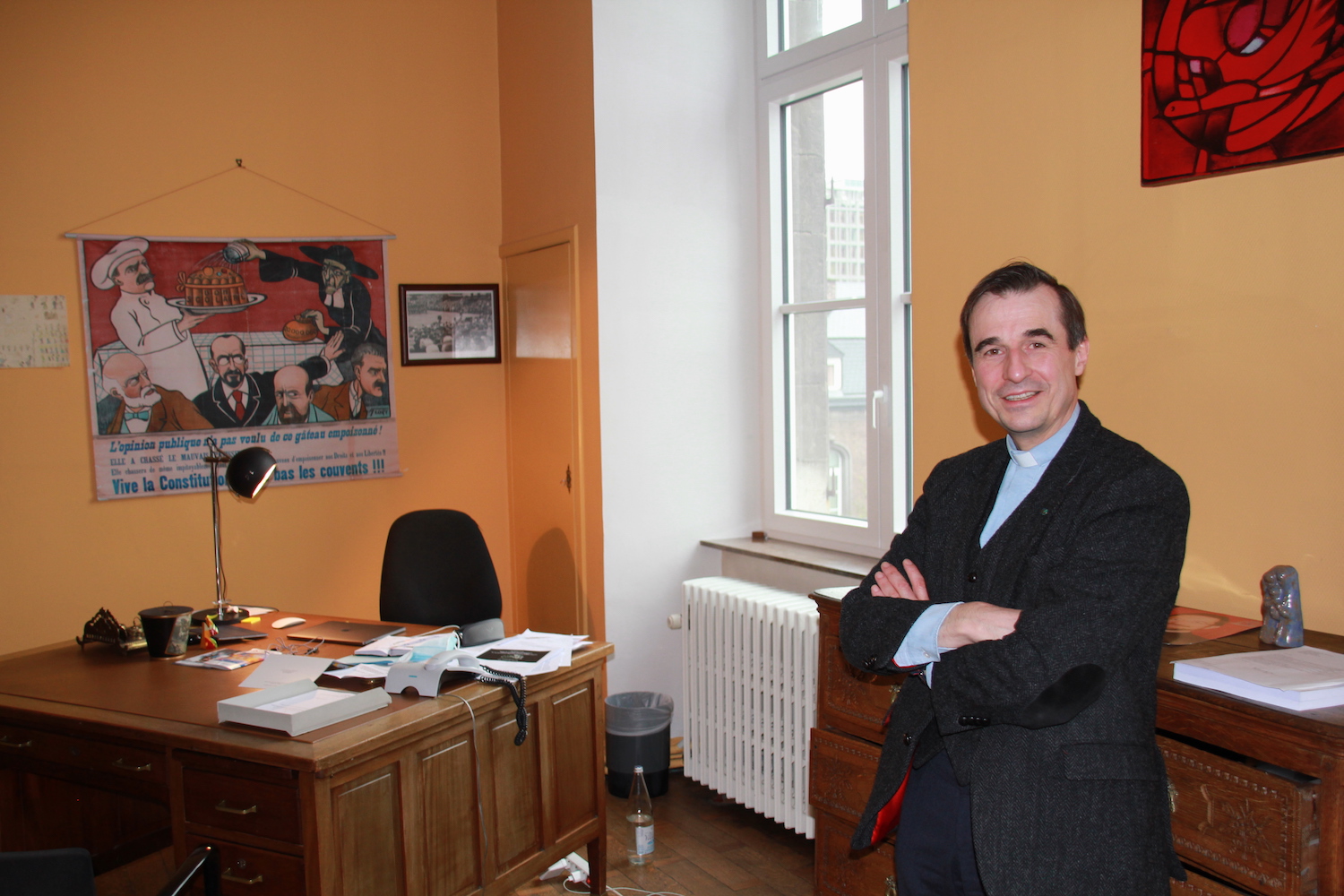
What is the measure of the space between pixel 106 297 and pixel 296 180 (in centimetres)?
91

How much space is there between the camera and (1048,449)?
172 centimetres

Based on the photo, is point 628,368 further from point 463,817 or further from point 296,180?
point 463,817

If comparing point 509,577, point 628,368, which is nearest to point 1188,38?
point 628,368

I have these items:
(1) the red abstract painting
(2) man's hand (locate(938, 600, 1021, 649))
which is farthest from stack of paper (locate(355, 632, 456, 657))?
(1) the red abstract painting

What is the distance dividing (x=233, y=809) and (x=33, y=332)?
7.86ft

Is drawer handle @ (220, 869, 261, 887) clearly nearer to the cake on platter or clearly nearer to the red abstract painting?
the cake on platter

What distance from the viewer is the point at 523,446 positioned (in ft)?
15.2

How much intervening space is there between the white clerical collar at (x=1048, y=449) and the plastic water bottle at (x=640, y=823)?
81.5 inches

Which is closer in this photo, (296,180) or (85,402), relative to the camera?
(85,402)

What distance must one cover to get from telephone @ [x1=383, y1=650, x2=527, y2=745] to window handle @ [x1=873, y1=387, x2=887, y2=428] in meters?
1.76

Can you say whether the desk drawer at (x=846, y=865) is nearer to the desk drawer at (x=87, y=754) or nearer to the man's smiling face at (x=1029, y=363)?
the man's smiling face at (x=1029, y=363)

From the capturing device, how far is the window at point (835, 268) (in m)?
3.67

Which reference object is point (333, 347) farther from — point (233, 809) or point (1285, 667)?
point (1285, 667)

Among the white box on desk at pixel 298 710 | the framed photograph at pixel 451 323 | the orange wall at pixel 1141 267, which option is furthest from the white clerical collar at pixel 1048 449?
the framed photograph at pixel 451 323
